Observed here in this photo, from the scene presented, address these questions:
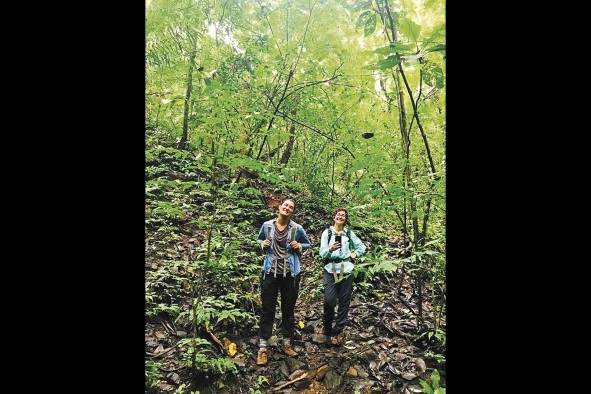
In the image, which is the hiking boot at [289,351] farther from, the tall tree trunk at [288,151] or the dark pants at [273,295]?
the tall tree trunk at [288,151]

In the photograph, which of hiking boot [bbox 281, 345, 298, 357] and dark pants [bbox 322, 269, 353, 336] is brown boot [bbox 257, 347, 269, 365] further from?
dark pants [bbox 322, 269, 353, 336]

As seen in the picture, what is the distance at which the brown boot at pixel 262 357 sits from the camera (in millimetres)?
3502

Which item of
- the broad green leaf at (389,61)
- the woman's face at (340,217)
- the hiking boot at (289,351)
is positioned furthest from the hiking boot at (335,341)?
the broad green leaf at (389,61)

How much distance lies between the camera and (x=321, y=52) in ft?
13.9

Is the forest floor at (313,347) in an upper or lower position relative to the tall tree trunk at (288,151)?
lower

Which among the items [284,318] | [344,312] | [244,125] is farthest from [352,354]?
[244,125]

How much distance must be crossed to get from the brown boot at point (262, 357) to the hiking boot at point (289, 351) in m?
0.16

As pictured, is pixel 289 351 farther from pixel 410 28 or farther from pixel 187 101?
pixel 410 28

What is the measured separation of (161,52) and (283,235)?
7.12ft

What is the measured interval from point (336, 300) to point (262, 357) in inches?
32.6

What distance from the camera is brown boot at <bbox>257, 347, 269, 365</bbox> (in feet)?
11.5

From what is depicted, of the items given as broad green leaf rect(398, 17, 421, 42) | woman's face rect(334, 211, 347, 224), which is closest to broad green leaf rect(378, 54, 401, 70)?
broad green leaf rect(398, 17, 421, 42)

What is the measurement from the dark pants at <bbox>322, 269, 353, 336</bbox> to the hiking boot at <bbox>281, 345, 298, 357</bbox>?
0.34 m
